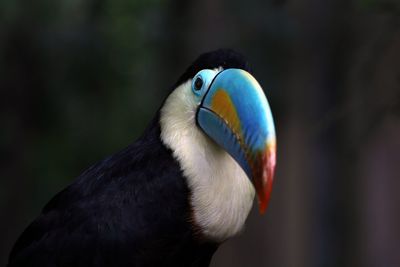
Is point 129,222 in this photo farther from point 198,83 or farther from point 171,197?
point 198,83

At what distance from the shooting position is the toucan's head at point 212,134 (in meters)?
3.88

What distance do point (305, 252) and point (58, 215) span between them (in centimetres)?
346

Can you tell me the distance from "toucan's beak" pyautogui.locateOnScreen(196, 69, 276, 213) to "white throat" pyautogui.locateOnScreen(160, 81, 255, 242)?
96mm

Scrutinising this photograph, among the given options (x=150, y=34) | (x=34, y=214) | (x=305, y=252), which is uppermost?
(x=150, y=34)

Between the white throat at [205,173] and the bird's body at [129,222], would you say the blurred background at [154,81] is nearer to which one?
the white throat at [205,173]

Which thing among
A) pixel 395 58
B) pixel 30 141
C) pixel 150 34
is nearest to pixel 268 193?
pixel 395 58

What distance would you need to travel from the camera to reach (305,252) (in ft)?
24.2

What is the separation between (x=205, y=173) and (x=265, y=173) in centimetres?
73

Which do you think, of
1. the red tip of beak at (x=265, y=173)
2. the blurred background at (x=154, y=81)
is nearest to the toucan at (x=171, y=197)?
the red tip of beak at (x=265, y=173)

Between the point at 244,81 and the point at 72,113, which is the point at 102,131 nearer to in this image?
the point at 72,113

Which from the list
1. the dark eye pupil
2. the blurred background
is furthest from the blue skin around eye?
the blurred background

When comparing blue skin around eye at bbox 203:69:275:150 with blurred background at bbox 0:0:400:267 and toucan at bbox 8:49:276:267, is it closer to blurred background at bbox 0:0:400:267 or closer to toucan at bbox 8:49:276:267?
toucan at bbox 8:49:276:267

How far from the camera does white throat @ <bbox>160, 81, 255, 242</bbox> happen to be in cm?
411

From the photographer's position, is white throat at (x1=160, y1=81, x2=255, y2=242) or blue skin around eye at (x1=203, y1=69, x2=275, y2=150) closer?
blue skin around eye at (x1=203, y1=69, x2=275, y2=150)
